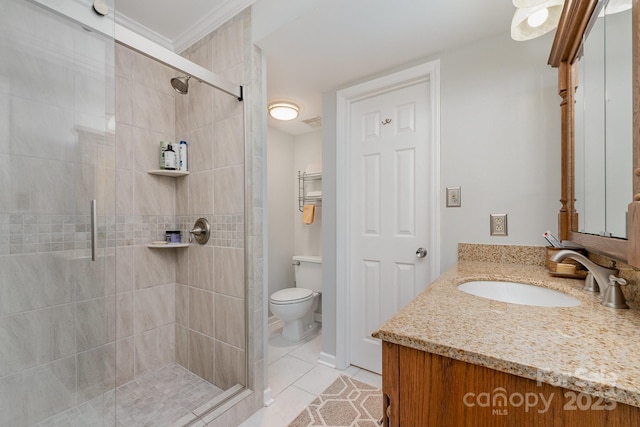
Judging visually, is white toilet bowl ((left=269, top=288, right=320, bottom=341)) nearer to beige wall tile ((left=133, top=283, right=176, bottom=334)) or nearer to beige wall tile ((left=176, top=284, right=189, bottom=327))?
beige wall tile ((left=176, top=284, right=189, bottom=327))

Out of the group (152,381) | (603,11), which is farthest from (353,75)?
(152,381)

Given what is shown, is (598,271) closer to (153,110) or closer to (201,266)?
(201,266)

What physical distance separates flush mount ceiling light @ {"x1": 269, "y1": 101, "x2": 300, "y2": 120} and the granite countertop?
78.0 inches

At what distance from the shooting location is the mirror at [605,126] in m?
0.67

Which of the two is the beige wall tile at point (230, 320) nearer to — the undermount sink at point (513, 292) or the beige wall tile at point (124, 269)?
the beige wall tile at point (124, 269)

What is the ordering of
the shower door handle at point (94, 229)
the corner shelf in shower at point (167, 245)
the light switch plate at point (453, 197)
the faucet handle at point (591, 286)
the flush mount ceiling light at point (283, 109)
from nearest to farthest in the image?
the faucet handle at point (591, 286), the shower door handle at point (94, 229), the light switch plate at point (453, 197), the corner shelf in shower at point (167, 245), the flush mount ceiling light at point (283, 109)

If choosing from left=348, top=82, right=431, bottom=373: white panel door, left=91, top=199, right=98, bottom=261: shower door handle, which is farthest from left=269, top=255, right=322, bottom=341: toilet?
left=91, top=199, right=98, bottom=261: shower door handle

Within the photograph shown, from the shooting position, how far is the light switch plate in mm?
1606

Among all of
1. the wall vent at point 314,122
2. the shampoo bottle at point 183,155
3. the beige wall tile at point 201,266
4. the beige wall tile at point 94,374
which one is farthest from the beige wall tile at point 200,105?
the beige wall tile at point 94,374

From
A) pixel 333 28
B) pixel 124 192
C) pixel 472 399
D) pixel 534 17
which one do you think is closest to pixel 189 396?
pixel 124 192

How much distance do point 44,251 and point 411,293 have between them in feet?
6.18

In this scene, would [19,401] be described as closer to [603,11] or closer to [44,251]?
[44,251]

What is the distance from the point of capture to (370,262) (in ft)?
6.52

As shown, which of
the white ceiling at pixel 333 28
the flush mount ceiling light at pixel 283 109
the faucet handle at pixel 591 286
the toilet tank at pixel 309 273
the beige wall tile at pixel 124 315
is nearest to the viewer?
the faucet handle at pixel 591 286
